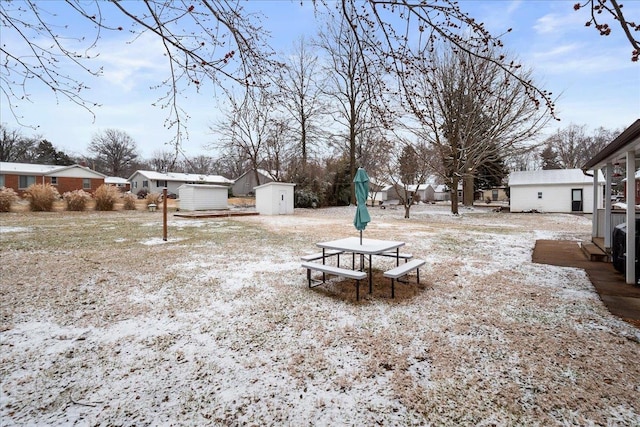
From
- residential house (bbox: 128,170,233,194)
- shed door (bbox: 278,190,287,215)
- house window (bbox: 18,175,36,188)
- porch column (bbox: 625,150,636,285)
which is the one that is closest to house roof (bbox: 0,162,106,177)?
house window (bbox: 18,175,36,188)

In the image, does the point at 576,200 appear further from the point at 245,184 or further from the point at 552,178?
the point at 245,184

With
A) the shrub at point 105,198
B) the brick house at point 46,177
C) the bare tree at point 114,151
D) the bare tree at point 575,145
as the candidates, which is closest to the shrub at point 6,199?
the shrub at point 105,198

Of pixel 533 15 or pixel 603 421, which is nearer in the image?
pixel 603 421

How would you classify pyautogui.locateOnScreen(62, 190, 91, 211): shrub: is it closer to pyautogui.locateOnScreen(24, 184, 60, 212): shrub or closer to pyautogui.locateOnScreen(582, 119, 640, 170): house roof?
pyautogui.locateOnScreen(24, 184, 60, 212): shrub

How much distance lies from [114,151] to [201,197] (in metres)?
33.5

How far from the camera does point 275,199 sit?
21.0 metres

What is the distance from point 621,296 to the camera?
4672 millimetres

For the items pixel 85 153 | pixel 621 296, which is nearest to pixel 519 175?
pixel 621 296

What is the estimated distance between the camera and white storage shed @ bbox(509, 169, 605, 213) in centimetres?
2194

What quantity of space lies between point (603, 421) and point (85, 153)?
190ft

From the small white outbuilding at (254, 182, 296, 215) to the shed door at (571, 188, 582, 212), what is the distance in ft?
63.4

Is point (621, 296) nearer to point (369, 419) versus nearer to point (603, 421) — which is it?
point (603, 421)

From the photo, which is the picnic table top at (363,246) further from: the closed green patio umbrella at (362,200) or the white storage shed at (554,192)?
the white storage shed at (554,192)

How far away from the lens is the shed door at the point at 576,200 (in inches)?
869
